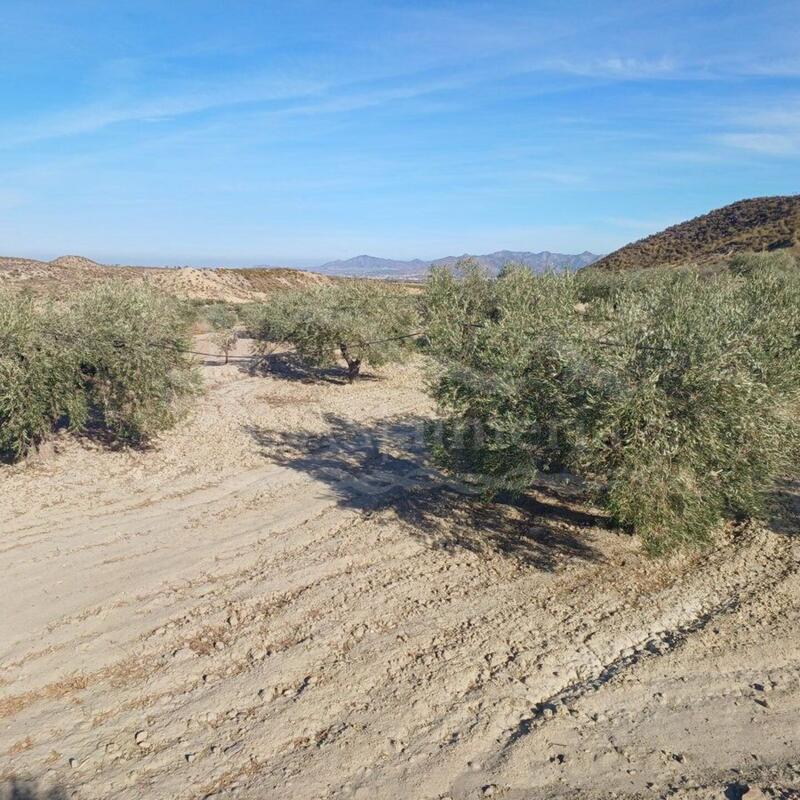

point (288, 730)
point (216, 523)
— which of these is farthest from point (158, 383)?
point (288, 730)

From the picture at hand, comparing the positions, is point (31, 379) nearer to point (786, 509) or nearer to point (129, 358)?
point (129, 358)

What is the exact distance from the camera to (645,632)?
25.5 ft

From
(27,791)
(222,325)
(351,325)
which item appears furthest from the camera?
(222,325)

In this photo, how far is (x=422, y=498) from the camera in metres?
12.4

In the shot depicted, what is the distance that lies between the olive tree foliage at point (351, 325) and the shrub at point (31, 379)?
33.3 feet

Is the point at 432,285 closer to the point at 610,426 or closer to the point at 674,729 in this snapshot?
the point at 610,426

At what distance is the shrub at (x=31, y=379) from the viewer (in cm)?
1238

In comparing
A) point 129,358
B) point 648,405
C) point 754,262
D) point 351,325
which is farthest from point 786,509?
point 754,262

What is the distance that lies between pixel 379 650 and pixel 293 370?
18633 mm

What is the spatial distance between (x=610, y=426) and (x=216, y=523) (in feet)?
24.7

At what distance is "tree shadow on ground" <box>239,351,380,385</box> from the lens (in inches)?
938

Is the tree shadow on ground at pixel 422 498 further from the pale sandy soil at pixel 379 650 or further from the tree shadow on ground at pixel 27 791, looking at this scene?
the tree shadow on ground at pixel 27 791

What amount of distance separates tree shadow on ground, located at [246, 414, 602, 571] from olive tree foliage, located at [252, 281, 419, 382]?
5562 mm

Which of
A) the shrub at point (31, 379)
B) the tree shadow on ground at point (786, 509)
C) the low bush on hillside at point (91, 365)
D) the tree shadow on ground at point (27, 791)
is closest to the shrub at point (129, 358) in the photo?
the low bush on hillside at point (91, 365)
